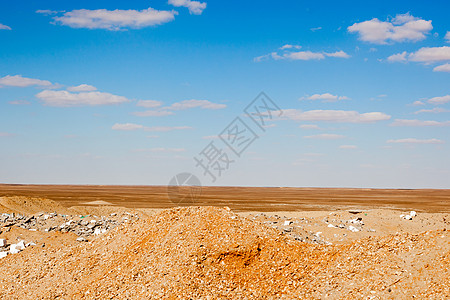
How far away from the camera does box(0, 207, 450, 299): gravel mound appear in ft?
26.7

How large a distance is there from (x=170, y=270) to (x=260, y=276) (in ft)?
6.39

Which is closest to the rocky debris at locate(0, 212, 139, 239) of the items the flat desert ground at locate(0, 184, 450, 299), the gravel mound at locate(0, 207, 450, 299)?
the flat desert ground at locate(0, 184, 450, 299)

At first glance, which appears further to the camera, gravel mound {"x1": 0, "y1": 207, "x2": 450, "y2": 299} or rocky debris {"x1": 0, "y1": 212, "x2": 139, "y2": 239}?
rocky debris {"x1": 0, "y1": 212, "x2": 139, "y2": 239}

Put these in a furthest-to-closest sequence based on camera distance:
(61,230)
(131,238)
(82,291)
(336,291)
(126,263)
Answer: (61,230), (131,238), (126,263), (82,291), (336,291)

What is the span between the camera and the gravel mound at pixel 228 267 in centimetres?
814

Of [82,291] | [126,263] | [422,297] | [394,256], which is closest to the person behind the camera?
[422,297]

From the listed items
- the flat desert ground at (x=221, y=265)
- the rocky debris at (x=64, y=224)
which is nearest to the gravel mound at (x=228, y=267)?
the flat desert ground at (x=221, y=265)

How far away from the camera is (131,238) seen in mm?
11680

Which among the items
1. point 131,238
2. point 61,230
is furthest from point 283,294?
point 61,230

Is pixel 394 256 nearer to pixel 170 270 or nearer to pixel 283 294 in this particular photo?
pixel 283 294

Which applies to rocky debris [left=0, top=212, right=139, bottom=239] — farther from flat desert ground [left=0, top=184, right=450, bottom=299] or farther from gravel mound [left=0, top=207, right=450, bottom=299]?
gravel mound [left=0, top=207, right=450, bottom=299]

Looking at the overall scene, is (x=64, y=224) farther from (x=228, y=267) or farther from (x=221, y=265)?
(x=228, y=267)

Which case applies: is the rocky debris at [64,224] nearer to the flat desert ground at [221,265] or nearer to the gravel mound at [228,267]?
the flat desert ground at [221,265]

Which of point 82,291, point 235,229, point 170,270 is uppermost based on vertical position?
point 235,229
